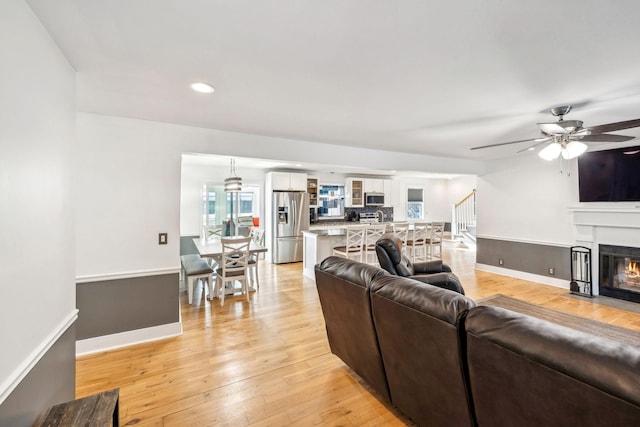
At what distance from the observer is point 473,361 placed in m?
1.29

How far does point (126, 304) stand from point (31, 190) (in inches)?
81.1

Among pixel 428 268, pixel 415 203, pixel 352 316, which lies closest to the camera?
pixel 352 316

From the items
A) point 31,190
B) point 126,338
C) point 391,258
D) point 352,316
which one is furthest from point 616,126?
point 126,338

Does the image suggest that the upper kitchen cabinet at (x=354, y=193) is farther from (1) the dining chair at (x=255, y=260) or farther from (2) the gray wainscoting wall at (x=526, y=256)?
(1) the dining chair at (x=255, y=260)

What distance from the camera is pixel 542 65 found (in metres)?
1.82

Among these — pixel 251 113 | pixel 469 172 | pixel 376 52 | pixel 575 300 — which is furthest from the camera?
pixel 469 172

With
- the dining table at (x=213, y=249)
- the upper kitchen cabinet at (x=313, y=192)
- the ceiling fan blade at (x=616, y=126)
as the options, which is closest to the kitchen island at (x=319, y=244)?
the dining table at (x=213, y=249)

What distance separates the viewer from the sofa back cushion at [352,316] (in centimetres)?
196

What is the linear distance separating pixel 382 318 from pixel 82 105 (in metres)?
3.10

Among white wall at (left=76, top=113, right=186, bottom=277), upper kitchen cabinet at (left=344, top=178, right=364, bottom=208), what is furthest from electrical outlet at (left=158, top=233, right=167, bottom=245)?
upper kitchen cabinet at (left=344, top=178, right=364, bottom=208)

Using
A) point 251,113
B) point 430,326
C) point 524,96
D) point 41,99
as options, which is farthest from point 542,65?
point 41,99

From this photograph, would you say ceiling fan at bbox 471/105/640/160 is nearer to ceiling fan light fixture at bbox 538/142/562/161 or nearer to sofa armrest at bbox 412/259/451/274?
ceiling fan light fixture at bbox 538/142/562/161

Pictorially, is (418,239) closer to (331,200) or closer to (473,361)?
(331,200)

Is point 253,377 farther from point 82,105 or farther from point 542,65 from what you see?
point 542,65
